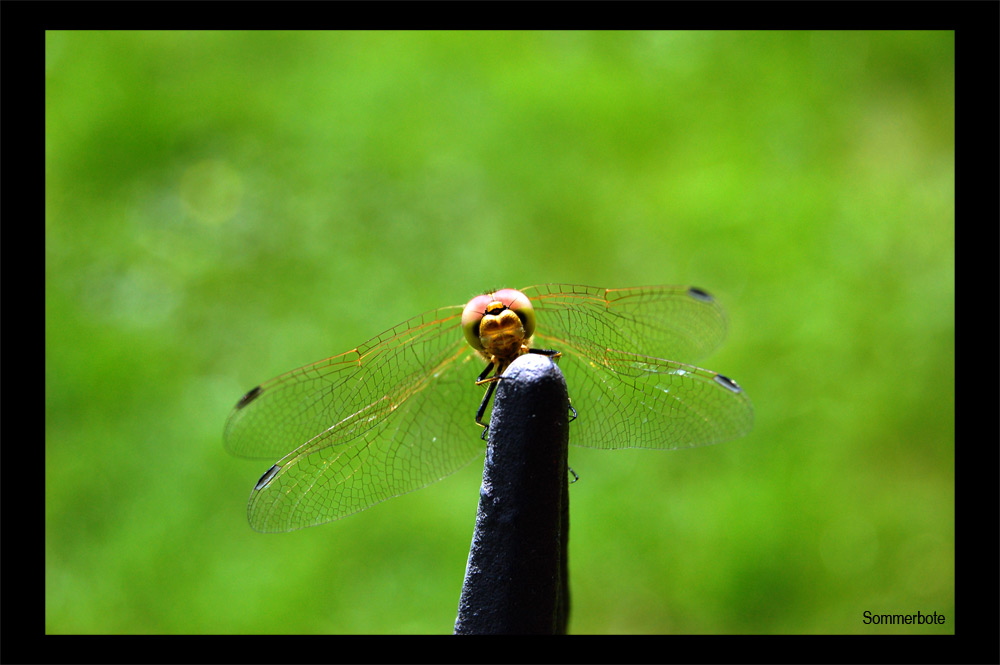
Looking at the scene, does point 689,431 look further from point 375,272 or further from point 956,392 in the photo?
point 375,272

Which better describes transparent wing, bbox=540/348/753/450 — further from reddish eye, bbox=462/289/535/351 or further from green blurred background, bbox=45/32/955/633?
green blurred background, bbox=45/32/955/633

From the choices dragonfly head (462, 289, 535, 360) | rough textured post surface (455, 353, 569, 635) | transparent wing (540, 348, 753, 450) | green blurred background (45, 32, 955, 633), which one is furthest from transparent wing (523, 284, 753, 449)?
green blurred background (45, 32, 955, 633)

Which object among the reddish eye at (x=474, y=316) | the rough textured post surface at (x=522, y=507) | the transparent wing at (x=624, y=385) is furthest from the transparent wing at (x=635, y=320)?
the rough textured post surface at (x=522, y=507)

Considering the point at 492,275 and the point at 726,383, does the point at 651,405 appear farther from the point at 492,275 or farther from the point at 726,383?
the point at 492,275

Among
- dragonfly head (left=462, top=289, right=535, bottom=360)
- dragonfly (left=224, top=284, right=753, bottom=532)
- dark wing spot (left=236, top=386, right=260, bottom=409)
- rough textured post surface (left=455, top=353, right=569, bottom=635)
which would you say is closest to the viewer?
rough textured post surface (left=455, top=353, right=569, bottom=635)

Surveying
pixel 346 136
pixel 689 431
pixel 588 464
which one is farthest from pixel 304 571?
pixel 346 136

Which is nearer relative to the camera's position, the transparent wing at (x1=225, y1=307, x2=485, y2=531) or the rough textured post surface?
the rough textured post surface

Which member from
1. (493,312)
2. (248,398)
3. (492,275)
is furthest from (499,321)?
(492,275)
